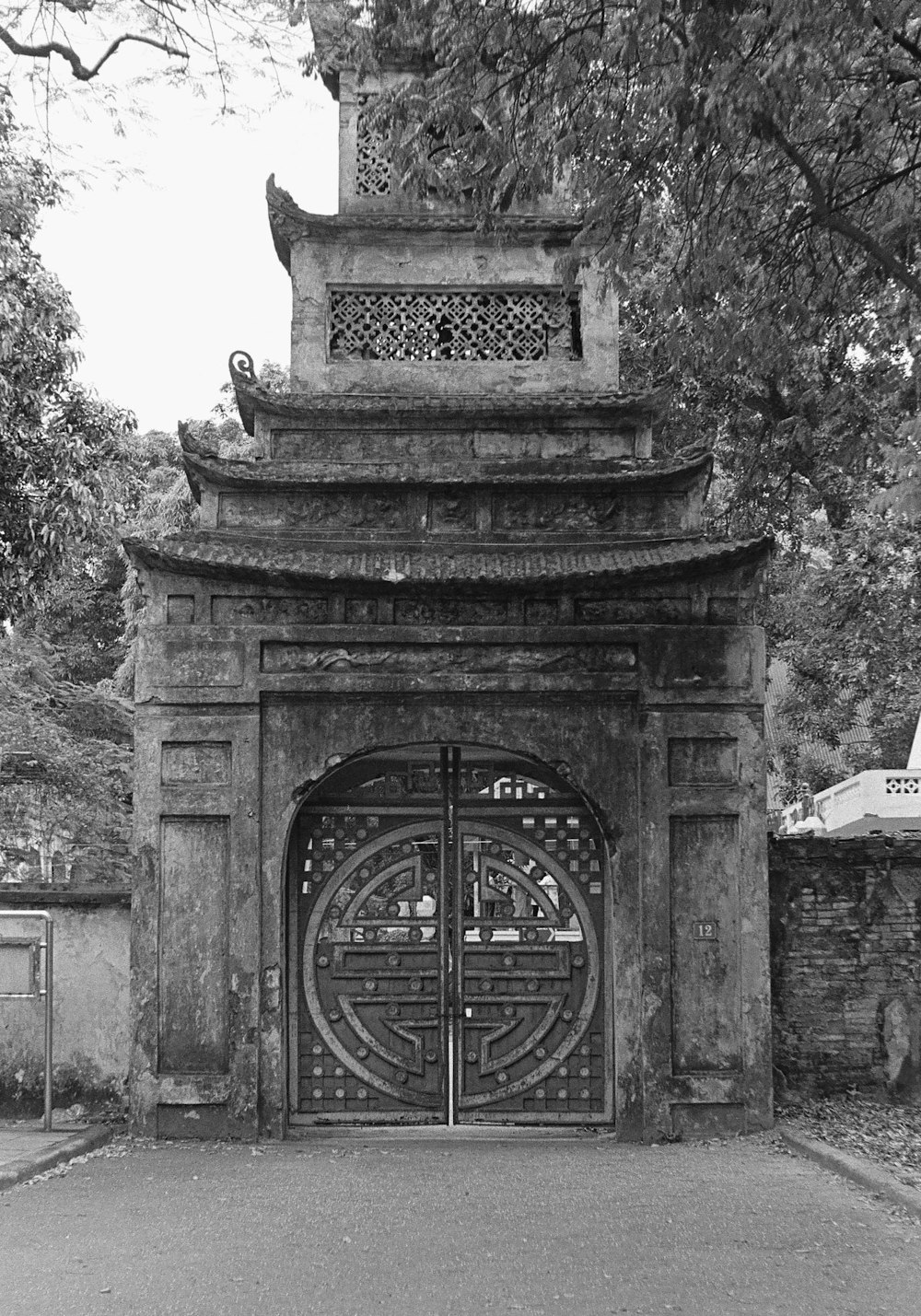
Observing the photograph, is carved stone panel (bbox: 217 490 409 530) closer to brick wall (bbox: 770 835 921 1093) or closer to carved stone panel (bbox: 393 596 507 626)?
carved stone panel (bbox: 393 596 507 626)

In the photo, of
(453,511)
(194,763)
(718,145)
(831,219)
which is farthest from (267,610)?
(831,219)

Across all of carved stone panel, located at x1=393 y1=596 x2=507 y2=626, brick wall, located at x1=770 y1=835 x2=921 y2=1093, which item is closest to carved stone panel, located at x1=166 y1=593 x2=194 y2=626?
carved stone panel, located at x1=393 y1=596 x2=507 y2=626

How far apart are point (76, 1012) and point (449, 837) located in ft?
9.60

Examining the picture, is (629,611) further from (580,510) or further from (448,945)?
(448,945)

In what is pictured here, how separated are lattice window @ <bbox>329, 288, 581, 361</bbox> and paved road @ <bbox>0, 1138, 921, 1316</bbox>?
627 centimetres

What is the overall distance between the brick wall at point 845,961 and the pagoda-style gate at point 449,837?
17.3 inches

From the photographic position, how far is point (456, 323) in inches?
451

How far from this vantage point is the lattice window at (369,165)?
11789 millimetres

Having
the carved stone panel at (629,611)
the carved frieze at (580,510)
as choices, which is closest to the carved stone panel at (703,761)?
the carved stone panel at (629,611)

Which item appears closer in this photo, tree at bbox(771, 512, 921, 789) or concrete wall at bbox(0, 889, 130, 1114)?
concrete wall at bbox(0, 889, 130, 1114)

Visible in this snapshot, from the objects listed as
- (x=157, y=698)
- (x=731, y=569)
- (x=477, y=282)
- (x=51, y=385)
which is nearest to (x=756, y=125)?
(x=731, y=569)

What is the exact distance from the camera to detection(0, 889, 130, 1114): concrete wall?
9562 millimetres

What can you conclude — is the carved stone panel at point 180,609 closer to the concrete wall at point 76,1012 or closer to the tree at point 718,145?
the concrete wall at point 76,1012

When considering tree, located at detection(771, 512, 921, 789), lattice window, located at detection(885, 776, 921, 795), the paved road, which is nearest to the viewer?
the paved road
